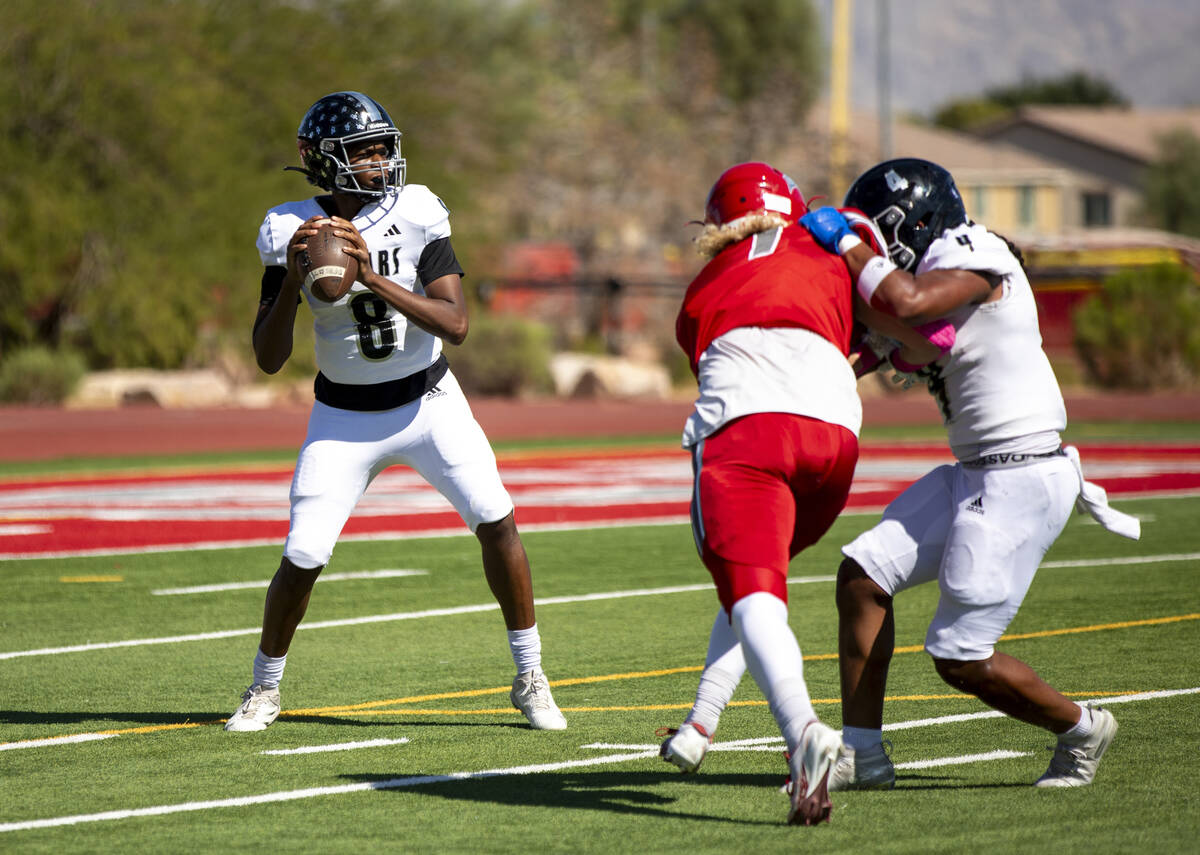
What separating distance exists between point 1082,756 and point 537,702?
2049mm

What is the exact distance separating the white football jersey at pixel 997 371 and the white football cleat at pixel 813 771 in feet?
3.83

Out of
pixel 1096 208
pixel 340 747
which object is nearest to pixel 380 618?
pixel 340 747

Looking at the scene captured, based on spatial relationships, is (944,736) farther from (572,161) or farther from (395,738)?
(572,161)

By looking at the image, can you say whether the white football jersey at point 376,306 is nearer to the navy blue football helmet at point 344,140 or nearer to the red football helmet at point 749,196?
the navy blue football helmet at point 344,140

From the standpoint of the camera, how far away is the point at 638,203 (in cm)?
4284

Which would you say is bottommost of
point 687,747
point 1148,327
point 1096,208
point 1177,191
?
point 1096,208

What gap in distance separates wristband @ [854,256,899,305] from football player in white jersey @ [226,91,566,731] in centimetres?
183

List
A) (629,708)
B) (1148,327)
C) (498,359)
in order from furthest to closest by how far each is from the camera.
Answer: (1148,327), (498,359), (629,708)

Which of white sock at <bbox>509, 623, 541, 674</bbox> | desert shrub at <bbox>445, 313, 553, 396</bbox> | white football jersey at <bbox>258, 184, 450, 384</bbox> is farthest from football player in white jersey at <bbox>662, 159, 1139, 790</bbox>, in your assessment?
desert shrub at <bbox>445, 313, 553, 396</bbox>

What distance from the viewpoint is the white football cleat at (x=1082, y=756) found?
5.46m

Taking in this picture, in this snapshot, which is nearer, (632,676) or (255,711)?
(255,711)

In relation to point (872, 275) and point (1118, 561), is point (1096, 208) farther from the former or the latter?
point (872, 275)

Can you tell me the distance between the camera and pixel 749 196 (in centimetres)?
532

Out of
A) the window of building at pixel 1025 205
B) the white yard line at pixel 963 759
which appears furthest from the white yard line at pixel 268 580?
the window of building at pixel 1025 205
